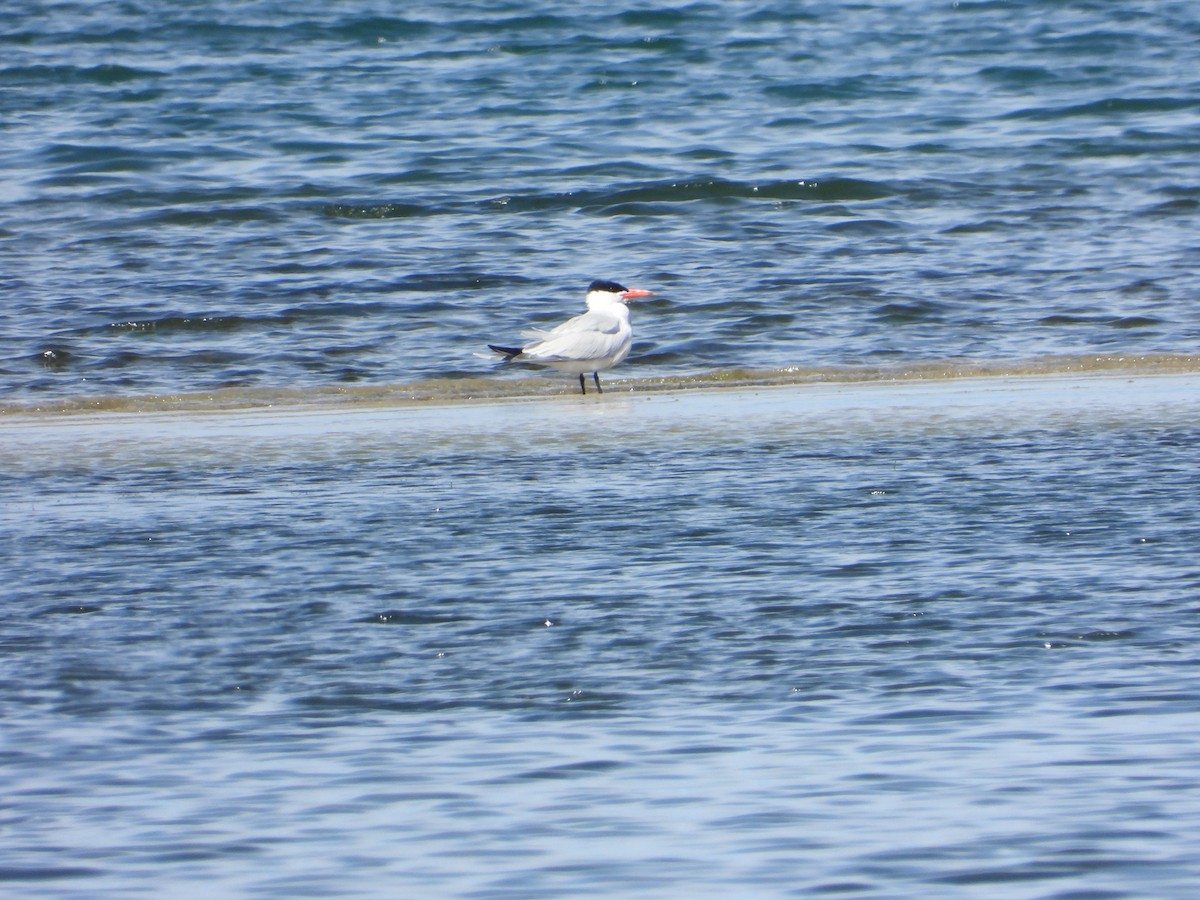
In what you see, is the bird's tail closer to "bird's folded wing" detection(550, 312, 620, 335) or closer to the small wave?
"bird's folded wing" detection(550, 312, 620, 335)

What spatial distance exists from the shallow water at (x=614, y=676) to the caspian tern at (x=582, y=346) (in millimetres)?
2874

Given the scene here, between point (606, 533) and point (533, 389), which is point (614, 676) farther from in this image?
point (533, 389)

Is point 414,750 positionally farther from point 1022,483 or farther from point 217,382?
point 217,382

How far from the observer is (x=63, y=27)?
22.5 m

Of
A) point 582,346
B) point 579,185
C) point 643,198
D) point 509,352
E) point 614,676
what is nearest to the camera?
A: point 614,676

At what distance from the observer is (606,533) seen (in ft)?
14.4

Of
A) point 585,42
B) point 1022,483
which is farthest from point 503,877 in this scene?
point 585,42

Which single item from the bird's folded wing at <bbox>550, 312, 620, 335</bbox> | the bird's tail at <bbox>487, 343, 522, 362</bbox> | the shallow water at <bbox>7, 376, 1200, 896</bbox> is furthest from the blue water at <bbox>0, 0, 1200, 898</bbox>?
the bird's folded wing at <bbox>550, 312, 620, 335</bbox>

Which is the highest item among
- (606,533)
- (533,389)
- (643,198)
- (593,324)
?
(606,533)

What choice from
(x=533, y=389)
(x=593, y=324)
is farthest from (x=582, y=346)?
(x=533, y=389)

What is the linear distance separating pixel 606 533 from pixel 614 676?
3.91 feet

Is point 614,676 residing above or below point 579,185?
above

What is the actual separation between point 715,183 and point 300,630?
10877 mm

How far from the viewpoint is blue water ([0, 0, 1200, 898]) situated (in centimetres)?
256
